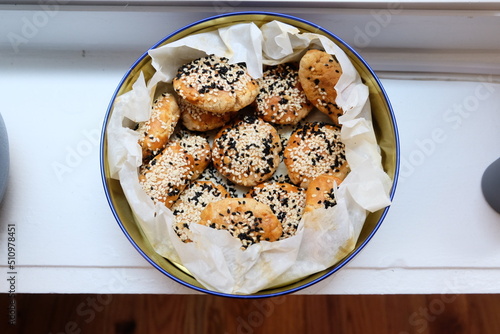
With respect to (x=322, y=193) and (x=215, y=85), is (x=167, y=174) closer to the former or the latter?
(x=215, y=85)

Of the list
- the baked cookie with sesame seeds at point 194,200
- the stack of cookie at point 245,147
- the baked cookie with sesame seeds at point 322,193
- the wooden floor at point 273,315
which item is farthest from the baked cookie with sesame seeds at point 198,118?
the wooden floor at point 273,315

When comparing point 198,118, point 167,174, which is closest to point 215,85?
point 198,118

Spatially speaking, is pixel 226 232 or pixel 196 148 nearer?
pixel 226 232

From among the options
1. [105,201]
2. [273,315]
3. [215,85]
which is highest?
[215,85]

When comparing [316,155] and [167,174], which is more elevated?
[316,155]

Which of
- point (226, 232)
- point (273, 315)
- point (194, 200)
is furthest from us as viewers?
point (273, 315)

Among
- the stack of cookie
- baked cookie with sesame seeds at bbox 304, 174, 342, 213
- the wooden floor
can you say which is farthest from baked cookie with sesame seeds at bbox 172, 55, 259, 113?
the wooden floor

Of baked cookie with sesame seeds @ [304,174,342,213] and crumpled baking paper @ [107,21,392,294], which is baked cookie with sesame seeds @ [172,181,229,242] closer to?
crumpled baking paper @ [107,21,392,294]

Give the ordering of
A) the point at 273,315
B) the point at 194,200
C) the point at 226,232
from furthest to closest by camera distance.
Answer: the point at 273,315, the point at 194,200, the point at 226,232
